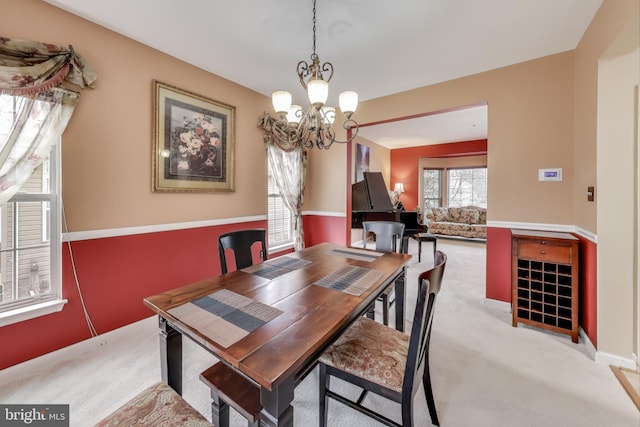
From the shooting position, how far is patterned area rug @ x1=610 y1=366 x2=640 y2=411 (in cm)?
159

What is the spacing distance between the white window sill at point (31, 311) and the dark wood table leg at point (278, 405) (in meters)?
2.08

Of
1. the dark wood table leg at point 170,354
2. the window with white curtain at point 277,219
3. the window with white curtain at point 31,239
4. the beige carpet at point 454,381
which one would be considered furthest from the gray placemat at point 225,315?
the window with white curtain at point 277,219

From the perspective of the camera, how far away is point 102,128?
85.4 inches

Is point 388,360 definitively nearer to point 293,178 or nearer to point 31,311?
point 31,311

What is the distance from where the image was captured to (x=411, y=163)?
24.8 ft

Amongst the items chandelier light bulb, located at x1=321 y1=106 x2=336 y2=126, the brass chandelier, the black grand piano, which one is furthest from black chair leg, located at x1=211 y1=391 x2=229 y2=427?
the black grand piano

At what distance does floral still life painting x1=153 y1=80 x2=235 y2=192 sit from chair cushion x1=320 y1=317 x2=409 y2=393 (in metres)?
2.29

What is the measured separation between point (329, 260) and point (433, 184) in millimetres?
6696

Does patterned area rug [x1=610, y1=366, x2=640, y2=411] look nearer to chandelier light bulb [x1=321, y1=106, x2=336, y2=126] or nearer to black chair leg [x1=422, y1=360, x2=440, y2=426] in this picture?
black chair leg [x1=422, y1=360, x2=440, y2=426]

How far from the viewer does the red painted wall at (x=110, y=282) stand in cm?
186

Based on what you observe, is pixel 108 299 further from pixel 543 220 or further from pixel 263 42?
pixel 543 220

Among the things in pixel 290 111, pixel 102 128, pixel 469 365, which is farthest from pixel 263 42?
pixel 469 365

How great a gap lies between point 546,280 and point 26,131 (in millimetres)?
4339

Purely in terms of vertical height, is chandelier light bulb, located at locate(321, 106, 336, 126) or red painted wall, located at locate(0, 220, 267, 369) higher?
chandelier light bulb, located at locate(321, 106, 336, 126)
